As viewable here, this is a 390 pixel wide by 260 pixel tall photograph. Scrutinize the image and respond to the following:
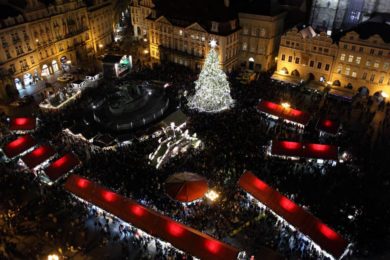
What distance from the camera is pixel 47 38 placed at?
197 feet

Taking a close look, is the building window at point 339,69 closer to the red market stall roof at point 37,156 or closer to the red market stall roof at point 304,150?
the red market stall roof at point 304,150

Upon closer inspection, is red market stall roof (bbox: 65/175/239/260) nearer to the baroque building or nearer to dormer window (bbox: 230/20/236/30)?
the baroque building

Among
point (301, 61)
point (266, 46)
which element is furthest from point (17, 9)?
point (301, 61)

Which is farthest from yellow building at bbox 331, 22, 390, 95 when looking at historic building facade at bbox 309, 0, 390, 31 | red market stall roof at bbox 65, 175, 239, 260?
red market stall roof at bbox 65, 175, 239, 260

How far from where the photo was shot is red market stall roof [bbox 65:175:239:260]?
25641mm

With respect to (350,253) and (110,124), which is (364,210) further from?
(110,124)

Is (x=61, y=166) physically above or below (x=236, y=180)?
above

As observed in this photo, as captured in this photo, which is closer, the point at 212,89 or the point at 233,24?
the point at 212,89

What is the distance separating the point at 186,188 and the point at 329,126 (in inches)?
847

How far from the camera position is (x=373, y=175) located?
36.6 metres

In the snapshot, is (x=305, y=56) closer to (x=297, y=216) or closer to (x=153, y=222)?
(x=297, y=216)

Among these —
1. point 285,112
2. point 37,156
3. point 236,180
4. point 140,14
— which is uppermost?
point 140,14

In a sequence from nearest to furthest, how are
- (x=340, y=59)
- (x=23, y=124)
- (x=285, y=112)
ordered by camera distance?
(x=23, y=124) → (x=285, y=112) → (x=340, y=59)

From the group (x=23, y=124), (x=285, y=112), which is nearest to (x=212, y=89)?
(x=285, y=112)
